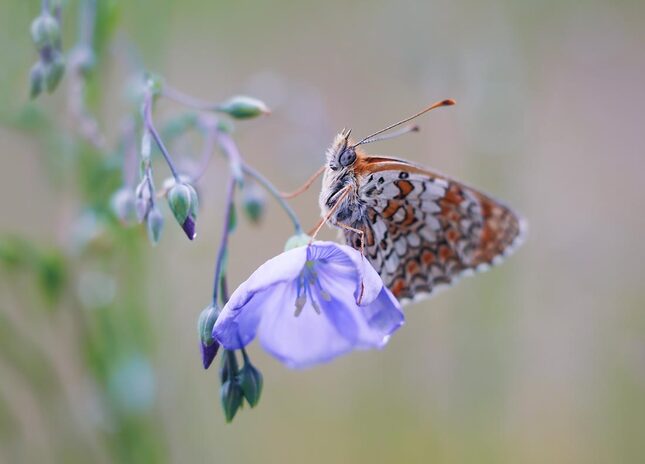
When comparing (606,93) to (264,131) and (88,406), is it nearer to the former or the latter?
(264,131)

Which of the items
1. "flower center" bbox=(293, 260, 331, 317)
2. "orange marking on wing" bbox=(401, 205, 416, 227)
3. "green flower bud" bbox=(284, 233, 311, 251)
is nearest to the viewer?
"green flower bud" bbox=(284, 233, 311, 251)

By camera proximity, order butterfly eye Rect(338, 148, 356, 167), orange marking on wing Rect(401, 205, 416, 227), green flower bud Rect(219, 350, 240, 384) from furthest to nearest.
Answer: orange marking on wing Rect(401, 205, 416, 227) < butterfly eye Rect(338, 148, 356, 167) < green flower bud Rect(219, 350, 240, 384)

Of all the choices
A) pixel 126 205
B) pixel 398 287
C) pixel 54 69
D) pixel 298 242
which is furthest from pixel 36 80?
pixel 398 287

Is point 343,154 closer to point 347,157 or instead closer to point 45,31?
point 347,157

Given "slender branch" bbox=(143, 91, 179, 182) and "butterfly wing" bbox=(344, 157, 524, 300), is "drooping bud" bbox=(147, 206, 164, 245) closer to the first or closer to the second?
"slender branch" bbox=(143, 91, 179, 182)

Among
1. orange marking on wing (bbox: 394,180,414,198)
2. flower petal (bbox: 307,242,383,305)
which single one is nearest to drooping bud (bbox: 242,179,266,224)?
flower petal (bbox: 307,242,383,305)

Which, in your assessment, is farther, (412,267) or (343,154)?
(412,267)

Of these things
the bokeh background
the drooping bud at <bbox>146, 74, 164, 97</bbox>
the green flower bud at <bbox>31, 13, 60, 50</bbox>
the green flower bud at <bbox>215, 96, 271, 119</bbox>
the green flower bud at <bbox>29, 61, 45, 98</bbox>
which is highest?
the green flower bud at <bbox>31, 13, 60, 50</bbox>
